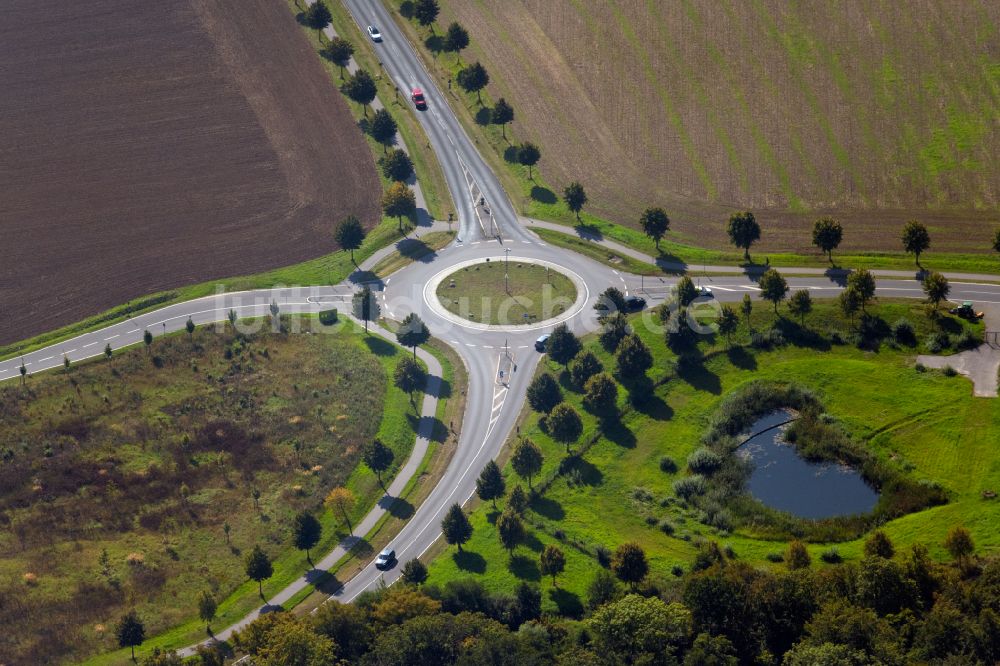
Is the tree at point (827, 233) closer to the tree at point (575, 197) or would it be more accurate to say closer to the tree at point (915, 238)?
the tree at point (915, 238)

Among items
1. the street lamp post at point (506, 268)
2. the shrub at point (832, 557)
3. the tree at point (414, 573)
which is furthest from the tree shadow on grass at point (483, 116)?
the shrub at point (832, 557)

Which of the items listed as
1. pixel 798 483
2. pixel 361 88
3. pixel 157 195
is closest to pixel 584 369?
pixel 798 483

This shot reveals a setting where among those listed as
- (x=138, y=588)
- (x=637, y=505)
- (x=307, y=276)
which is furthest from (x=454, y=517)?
(x=307, y=276)

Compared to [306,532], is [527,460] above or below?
above

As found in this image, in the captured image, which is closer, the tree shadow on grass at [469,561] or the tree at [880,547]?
the tree at [880,547]

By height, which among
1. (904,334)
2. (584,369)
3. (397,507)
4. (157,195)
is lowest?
(157,195)

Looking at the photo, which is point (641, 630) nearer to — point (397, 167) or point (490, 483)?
point (490, 483)

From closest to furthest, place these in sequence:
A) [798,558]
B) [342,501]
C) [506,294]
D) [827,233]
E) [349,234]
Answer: [798,558], [342,501], [827,233], [506,294], [349,234]

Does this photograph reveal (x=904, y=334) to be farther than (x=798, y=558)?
Yes


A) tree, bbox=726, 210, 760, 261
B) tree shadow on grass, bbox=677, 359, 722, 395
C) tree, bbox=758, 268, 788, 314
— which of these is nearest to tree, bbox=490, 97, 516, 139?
tree, bbox=726, 210, 760, 261
